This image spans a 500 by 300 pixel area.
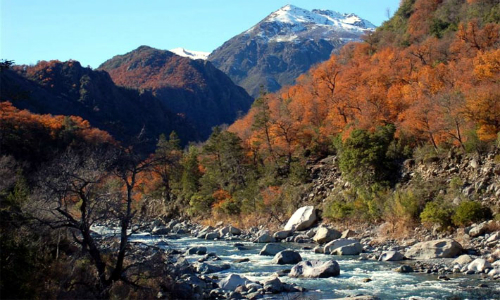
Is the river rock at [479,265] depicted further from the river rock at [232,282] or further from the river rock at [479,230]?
the river rock at [232,282]

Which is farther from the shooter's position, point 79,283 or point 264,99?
point 264,99

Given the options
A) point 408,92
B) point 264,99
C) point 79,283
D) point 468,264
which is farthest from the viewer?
point 264,99

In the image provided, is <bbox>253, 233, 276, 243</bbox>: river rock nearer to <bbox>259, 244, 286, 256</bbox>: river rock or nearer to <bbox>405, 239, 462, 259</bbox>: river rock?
<bbox>259, 244, 286, 256</bbox>: river rock

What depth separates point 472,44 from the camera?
5250cm

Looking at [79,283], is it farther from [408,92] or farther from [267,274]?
[408,92]

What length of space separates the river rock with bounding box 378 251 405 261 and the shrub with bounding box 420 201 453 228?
18.8 feet

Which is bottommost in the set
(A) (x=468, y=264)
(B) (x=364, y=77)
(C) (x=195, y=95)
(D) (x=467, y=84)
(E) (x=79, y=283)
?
(A) (x=468, y=264)

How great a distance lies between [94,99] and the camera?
120688mm

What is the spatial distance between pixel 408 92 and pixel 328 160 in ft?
33.9

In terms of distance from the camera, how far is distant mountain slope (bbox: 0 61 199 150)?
109875 millimetres

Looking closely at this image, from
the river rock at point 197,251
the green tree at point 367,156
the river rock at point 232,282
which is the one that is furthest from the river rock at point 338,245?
the green tree at point 367,156

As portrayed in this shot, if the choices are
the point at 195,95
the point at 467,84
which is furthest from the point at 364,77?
the point at 195,95

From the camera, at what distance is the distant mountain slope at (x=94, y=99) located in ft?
360

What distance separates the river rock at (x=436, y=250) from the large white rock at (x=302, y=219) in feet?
45.4
